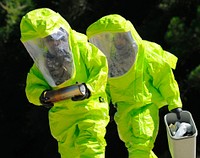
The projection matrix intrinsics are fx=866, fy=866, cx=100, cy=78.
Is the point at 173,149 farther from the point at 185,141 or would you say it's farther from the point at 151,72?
the point at 151,72

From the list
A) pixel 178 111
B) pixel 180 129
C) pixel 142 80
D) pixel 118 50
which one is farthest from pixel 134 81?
pixel 180 129

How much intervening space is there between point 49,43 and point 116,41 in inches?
28.2

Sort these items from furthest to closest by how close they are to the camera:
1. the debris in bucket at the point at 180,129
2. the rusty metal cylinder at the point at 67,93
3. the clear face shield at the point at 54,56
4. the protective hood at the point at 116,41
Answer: the protective hood at the point at 116,41
the debris in bucket at the point at 180,129
the clear face shield at the point at 54,56
the rusty metal cylinder at the point at 67,93

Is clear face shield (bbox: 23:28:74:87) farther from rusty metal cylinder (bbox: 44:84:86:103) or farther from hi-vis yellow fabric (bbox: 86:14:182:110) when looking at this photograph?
hi-vis yellow fabric (bbox: 86:14:182:110)

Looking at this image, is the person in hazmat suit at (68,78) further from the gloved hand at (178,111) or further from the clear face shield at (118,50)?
the gloved hand at (178,111)

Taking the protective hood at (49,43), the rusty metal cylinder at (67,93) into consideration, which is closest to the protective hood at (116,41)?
the protective hood at (49,43)

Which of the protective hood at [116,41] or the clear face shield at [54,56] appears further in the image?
the protective hood at [116,41]

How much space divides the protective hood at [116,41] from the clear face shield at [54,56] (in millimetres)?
513

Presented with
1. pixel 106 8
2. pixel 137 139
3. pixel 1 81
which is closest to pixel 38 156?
pixel 1 81

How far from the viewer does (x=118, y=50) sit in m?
6.43

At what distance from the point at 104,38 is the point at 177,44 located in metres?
3.33

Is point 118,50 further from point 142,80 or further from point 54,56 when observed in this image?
point 54,56

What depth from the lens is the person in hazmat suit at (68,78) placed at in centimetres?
580

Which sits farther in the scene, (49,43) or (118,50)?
(118,50)
